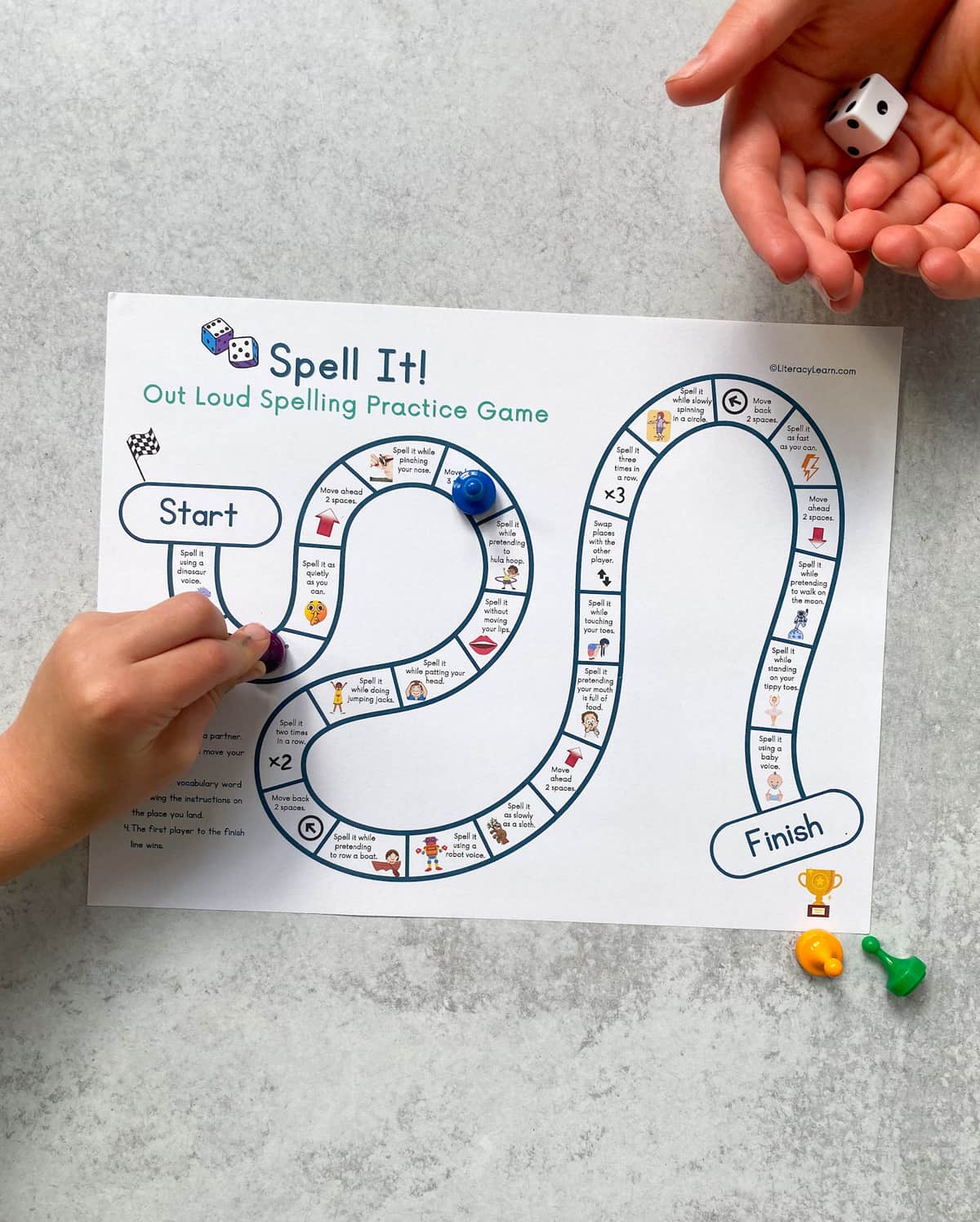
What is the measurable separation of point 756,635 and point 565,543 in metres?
0.19

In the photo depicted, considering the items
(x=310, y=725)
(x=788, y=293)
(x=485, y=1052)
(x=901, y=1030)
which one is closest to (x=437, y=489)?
(x=310, y=725)

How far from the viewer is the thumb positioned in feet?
2.14

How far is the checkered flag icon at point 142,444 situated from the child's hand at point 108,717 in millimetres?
145

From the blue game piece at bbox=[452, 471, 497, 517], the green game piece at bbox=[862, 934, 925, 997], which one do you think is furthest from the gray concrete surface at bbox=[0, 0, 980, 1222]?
the blue game piece at bbox=[452, 471, 497, 517]

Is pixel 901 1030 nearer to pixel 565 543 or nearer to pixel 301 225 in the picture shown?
pixel 565 543

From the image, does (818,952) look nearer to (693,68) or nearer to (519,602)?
(519,602)

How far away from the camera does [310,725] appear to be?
79 centimetres

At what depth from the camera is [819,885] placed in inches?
31.5

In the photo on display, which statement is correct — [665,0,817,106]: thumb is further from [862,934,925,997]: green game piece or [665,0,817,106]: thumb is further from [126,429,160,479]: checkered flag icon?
[862,934,925,997]: green game piece

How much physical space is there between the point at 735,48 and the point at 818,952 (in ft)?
2.44

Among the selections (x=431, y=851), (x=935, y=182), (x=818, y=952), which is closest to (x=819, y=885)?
(x=818, y=952)

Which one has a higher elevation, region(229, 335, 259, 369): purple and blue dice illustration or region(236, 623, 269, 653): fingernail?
region(229, 335, 259, 369): purple and blue dice illustration

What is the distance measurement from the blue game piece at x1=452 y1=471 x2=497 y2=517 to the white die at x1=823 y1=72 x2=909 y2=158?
0.41m

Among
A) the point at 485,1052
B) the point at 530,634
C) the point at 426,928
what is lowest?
the point at 485,1052
